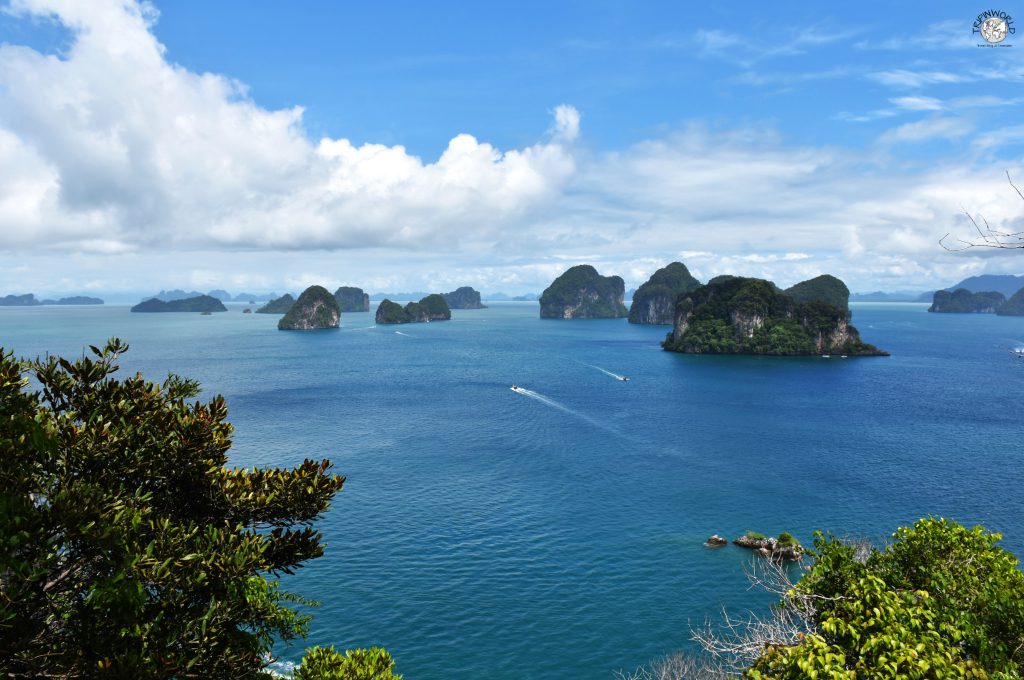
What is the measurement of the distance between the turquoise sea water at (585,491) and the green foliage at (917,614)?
77.9 feet

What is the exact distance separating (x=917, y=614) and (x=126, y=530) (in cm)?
2444

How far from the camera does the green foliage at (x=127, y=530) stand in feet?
48.8

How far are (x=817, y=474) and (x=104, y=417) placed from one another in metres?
90.7

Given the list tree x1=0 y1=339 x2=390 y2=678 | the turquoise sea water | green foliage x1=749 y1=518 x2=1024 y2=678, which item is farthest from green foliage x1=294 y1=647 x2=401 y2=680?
the turquoise sea water

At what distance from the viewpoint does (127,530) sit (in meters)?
15.6

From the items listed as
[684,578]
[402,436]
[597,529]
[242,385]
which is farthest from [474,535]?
[242,385]

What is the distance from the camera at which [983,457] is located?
9362 centimetres

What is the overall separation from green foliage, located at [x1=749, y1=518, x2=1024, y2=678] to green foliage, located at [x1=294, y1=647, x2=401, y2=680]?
1499 centimetres

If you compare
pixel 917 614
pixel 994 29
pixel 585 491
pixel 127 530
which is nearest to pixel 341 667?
pixel 127 530

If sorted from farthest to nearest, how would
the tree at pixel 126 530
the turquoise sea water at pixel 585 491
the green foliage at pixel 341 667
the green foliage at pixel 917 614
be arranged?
1. the turquoise sea water at pixel 585 491
2. the green foliage at pixel 341 667
3. the green foliage at pixel 917 614
4. the tree at pixel 126 530

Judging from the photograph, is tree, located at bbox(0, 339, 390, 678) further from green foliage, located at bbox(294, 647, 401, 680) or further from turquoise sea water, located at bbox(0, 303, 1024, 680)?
turquoise sea water, located at bbox(0, 303, 1024, 680)

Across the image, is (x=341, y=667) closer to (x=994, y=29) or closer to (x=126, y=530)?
(x=126, y=530)

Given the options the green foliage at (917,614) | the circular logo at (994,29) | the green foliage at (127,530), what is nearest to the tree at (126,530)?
the green foliage at (127,530)

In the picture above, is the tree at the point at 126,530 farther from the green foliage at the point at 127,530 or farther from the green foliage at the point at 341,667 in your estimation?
the green foliage at the point at 341,667
